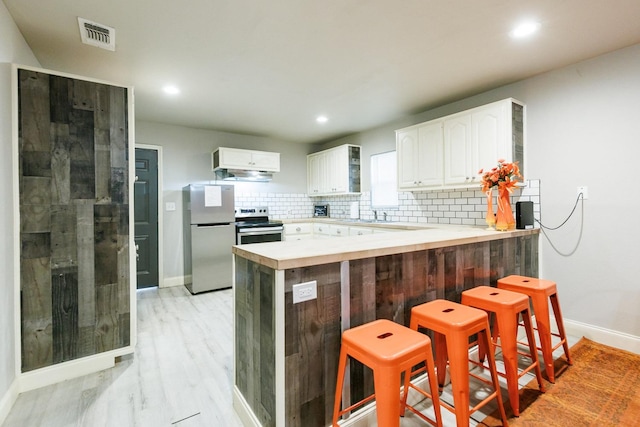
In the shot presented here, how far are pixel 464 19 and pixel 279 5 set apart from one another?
1245 millimetres

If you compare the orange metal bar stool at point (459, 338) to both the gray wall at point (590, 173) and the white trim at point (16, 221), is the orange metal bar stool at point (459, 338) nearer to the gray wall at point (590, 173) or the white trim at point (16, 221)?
the gray wall at point (590, 173)

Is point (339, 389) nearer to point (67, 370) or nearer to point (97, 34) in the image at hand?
point (67, 370)

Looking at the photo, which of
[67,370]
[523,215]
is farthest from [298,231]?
[67,370]

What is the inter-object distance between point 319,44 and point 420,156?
1940 millimetres

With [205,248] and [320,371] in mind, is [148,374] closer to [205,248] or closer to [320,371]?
[320,371]

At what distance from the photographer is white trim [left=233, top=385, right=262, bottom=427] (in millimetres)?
1551

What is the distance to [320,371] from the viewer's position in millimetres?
1451

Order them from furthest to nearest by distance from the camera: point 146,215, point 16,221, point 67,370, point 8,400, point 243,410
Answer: point 146,215, point 67,370, point 16,221, point 8,400, point 243,410

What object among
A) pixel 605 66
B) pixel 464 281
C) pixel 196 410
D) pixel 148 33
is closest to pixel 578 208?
pixel 605 66

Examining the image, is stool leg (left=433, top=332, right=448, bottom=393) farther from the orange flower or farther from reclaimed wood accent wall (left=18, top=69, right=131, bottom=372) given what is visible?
reclaimed wood accent wall (left=18, top=69, right=131, bottom=372)

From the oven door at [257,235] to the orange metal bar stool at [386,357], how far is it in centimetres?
329

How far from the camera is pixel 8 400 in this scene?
1.78 metres

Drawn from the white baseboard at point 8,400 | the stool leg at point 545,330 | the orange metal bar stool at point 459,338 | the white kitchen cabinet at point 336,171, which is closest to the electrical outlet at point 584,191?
the stool leg at point 545,330

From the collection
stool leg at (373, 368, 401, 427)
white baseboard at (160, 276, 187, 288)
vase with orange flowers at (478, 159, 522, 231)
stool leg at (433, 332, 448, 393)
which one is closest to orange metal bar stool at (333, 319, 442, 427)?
stool leg at (373, 368, 401, 427)
